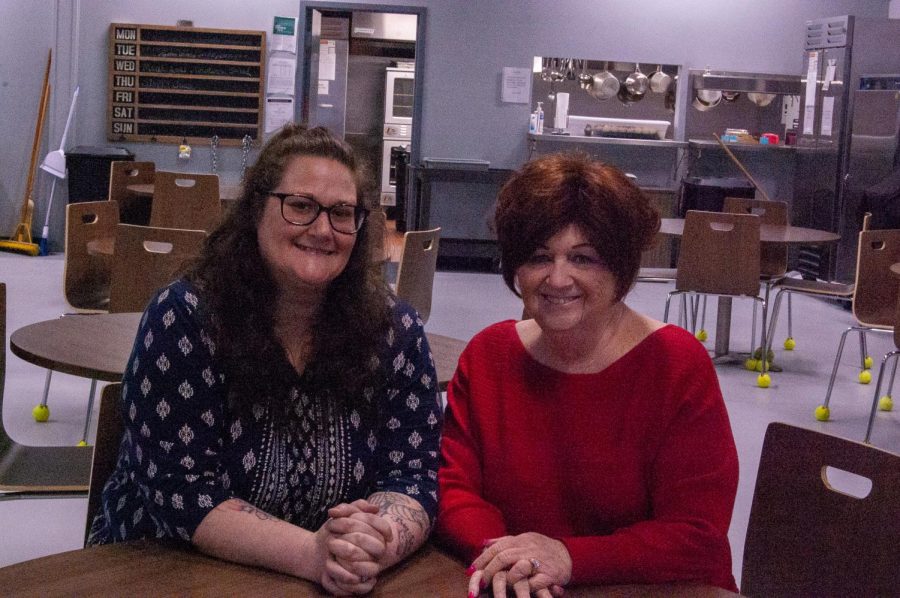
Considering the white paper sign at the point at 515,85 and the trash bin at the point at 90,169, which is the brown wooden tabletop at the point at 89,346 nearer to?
the trash bin at the point at 90,169

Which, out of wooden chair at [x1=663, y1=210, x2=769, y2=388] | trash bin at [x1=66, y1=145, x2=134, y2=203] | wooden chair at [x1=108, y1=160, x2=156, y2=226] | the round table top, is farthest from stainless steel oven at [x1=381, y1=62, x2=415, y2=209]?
wooden chair at [x1=663, y1=210, x2=769, y2=388]

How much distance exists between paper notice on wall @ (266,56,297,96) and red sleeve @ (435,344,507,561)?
831 centimetres

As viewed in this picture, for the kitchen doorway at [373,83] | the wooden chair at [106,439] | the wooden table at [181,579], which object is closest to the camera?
the wooden table at [181,579]

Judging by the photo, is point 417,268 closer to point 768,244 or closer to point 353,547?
point 353,547

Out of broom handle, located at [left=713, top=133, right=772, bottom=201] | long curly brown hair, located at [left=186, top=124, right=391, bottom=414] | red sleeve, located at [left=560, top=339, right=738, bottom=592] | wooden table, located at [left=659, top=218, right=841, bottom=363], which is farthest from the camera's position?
broom handle, located at [left=713, top=133, right=772, bottom=201]

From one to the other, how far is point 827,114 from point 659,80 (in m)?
1.55

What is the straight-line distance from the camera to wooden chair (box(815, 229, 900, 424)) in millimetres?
4938

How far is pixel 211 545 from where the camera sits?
139cm

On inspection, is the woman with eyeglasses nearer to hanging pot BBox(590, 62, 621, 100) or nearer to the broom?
the broom

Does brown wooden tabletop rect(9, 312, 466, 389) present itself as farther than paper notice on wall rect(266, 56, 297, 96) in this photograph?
No

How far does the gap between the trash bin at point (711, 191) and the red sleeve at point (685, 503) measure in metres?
7.65

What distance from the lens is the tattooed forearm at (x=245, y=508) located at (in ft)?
4.71

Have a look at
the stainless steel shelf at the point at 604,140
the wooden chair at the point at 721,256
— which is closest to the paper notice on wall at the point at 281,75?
the stainless steel shelf at the point at 604,140

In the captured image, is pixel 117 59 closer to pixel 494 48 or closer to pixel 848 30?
pixel 494 48
